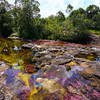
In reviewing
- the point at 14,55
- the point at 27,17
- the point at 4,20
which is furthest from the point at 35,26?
the point at 14,55

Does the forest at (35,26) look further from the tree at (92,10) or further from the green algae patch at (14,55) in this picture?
the tree at (92,10)

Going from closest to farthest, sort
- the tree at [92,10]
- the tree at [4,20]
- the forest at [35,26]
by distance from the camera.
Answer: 1. the forest at [35,26]
2. the tree at [4,20]
3. the tree at [92,10]

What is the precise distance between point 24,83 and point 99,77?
4.75m

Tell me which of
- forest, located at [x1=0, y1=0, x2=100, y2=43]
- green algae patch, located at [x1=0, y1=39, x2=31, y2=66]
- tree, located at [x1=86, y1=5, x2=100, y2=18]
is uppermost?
tree, located at [x1=86, y1=5, x2=100, y2=18]

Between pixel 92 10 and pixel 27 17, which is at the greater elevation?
pixel 92 10

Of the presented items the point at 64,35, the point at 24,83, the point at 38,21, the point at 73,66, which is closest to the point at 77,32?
the point at 64,35

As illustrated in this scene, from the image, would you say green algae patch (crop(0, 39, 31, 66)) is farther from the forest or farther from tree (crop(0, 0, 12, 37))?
tree (crop(0, 0, 12, 37))

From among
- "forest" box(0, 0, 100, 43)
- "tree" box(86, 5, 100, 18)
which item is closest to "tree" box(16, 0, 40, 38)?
"forest" box(0, 0, 100, 43)

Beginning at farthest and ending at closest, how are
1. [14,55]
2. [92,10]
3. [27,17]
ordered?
[92,10] < [27,17] < [14,55]

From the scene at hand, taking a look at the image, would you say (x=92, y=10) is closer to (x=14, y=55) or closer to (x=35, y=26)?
(x=35, y=26)

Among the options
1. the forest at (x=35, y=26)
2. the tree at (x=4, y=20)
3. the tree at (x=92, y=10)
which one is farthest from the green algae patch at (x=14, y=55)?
the tree at (x=92, y=10)

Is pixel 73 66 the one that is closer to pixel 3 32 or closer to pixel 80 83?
pixel 80 83

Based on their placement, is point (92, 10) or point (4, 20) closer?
point (4, 20)

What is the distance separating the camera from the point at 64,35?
25672 mm
